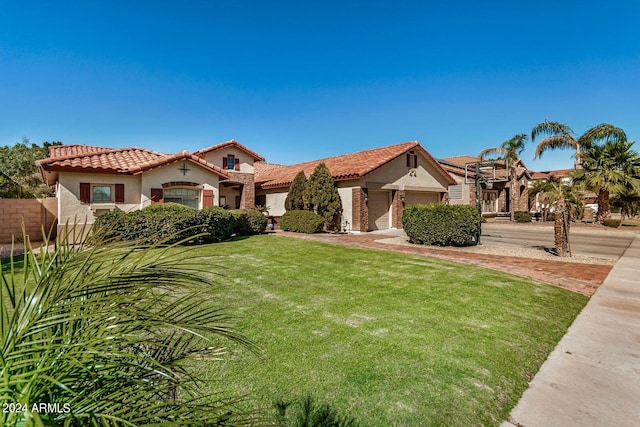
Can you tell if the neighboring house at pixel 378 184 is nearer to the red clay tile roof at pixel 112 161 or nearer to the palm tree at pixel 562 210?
the red clay tile roof at pixel 112 161

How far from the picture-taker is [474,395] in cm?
326

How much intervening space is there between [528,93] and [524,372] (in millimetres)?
22797

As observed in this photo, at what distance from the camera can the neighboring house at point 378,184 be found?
64.4ft

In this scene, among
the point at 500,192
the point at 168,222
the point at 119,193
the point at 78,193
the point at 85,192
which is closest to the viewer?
the point at 168,222

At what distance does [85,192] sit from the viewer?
47.3 feet

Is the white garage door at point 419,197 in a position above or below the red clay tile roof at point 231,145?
below

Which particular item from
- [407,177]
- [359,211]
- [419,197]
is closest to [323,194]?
[359,211]

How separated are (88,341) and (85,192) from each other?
17.1m

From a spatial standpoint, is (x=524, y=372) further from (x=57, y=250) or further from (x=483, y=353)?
(x=57, y=250)

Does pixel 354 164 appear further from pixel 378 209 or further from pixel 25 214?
pixel 25 214

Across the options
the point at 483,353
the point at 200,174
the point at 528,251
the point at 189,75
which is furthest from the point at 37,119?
the point at 528,251


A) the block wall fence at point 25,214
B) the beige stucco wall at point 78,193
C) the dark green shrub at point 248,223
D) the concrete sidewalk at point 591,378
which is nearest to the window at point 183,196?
the beige stucco wall at point 78,193

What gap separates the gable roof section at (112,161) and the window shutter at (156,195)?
1.18 meters

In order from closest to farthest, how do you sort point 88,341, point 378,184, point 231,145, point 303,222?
1. point 88,341
2. point 303,222
3. point 378,184
4. point 231,145
